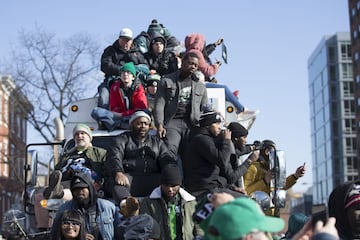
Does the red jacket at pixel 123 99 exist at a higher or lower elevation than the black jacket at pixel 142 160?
higher

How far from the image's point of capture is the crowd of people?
6680 mm

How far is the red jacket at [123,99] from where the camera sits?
9.95 metres

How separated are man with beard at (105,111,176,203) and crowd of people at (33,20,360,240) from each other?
1 centimetres

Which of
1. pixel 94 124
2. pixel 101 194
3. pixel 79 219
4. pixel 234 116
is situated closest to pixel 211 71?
pixel 234 116

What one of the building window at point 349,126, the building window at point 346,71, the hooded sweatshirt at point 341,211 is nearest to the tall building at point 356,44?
the building window at point 349,126

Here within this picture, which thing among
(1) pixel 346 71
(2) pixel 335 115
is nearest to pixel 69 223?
(2) pixel 335 115

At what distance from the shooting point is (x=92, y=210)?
7164mm

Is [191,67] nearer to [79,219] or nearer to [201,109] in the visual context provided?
[201,109]

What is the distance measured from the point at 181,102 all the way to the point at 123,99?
127cm

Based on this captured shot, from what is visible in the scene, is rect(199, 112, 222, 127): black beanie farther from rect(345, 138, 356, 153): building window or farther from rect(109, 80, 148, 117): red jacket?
rect(345, 138, 356, 153): building window

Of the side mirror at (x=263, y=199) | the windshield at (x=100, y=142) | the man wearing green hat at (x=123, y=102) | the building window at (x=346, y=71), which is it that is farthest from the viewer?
the building window at (x=346, y=71)

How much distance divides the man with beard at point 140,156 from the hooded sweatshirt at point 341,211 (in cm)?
402

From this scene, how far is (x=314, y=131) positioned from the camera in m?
130

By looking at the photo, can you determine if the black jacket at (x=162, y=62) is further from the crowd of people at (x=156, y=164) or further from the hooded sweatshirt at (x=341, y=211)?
the hooded sweatshirt at (x=341, y=211)
